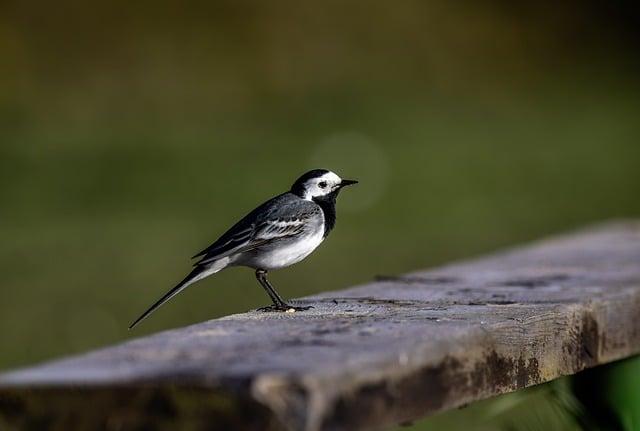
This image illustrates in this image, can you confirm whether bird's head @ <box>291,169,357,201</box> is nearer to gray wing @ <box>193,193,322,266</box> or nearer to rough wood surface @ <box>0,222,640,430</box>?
gray wing @ <box>193,193,322,266</box>

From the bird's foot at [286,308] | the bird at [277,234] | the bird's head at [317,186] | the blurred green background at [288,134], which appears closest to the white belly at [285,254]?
the bird at [277,234]

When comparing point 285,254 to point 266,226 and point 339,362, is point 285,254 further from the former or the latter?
point 339,362

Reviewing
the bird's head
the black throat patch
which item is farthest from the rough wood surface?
the bird's head

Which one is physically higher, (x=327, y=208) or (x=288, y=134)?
(x=327, y=208)

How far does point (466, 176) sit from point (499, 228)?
1295 mm

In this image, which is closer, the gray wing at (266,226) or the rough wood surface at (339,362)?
the rough wood surface at (339,362)

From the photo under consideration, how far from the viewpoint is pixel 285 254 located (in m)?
4.18

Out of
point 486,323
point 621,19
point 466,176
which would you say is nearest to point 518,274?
point 486,323

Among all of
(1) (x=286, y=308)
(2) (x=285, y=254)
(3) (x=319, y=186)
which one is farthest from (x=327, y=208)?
(1) (x=286, y=308)

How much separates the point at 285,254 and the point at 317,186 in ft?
1.30

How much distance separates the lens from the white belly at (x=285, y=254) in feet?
13.6

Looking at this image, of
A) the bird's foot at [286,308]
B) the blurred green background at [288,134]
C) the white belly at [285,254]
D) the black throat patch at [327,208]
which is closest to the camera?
the bird's foot at [286,308]

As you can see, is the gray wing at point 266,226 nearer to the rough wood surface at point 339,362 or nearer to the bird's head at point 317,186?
the bird's head at point 317,186

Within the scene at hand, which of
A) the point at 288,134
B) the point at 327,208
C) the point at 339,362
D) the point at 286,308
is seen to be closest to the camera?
the point at 339,362
